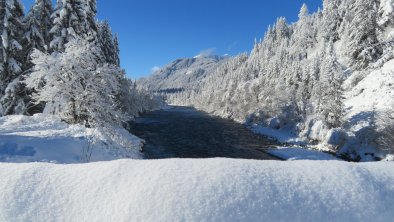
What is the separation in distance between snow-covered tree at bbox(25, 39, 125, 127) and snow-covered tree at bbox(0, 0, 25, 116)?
21.3 feet

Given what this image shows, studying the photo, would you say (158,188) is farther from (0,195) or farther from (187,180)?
(0,195)

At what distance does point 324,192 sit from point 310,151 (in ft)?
116

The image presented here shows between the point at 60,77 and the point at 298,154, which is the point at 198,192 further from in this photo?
the point at 298,154

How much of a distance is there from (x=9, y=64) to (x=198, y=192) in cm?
2807

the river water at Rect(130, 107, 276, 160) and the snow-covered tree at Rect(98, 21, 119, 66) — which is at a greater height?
the snow-covered tree at Rect(98, 21, 119, 66)

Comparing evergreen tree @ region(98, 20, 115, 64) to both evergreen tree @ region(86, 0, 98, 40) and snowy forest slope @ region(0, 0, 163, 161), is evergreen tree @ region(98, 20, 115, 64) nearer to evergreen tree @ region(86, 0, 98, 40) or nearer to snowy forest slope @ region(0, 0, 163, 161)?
evergreen tree @ region(86, 0, 98, 40)

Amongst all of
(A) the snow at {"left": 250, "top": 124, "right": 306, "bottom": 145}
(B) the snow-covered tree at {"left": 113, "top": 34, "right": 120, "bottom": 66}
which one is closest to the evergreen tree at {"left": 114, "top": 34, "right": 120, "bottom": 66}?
(B) the snow-covered tree at {"left": 113, "top": 34, "right": 120, "bottom": 66}

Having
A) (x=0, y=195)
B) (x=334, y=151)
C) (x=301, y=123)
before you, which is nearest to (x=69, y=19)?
(x=0, y=195)

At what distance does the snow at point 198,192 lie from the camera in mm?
3682

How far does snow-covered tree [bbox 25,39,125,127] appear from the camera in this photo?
67.5ft

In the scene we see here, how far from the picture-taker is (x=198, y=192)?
3.77 m

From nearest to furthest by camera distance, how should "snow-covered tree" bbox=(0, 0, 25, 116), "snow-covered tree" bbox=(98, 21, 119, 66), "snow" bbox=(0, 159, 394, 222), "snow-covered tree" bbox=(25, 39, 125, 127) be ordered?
"snow" bbox=(0, 159, 394, 222) < "snow-covered tree" bbox=(25, 39, 125, 127) < "snow-covered tree" bbox=(0, 0, 25, 116) < "snow-covered tree" bbox=(98, 21, 119, 66)

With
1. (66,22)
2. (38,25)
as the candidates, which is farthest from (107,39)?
(66,22)

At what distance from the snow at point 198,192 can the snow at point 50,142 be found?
11.2m
